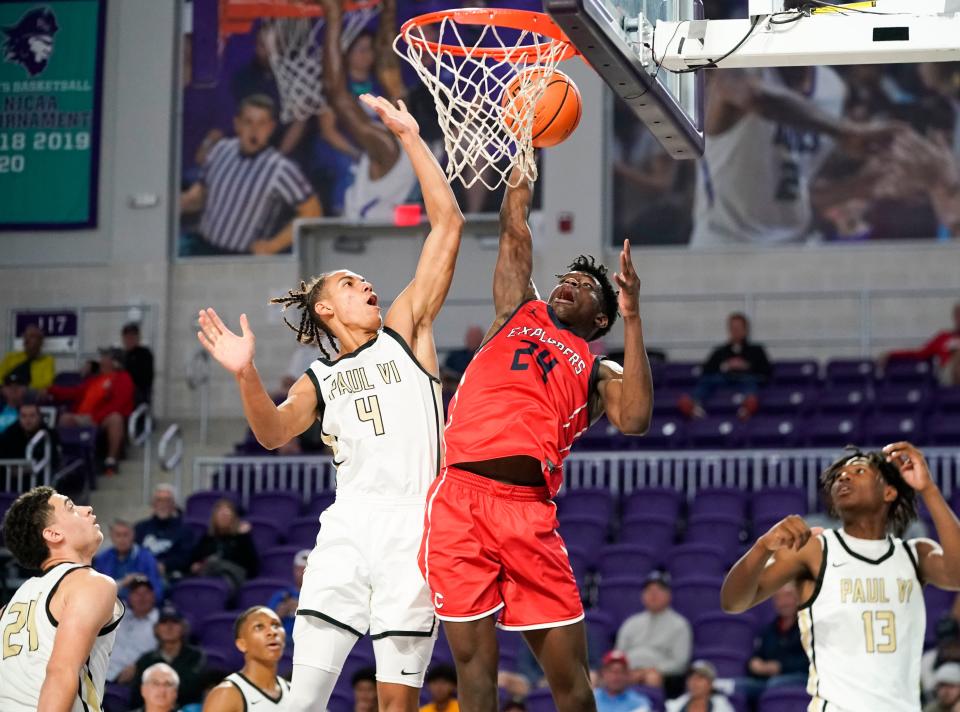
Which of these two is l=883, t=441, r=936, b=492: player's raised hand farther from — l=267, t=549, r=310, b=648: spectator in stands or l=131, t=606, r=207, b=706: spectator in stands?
l=131, t=606, r=207, b=706: spectator in stands

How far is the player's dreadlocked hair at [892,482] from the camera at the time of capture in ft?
18.8

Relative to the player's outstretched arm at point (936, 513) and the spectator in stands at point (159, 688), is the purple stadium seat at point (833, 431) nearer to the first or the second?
the spectator in stands at point (159, 688)

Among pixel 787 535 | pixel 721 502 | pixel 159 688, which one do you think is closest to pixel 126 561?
pixel 159 688

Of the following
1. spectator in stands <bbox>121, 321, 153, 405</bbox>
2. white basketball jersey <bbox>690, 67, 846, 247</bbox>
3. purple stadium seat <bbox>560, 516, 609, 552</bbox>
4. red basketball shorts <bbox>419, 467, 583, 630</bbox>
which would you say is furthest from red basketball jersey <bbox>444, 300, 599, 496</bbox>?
white basketball jersey <bbox>690, 67, 846, 247</bbox>

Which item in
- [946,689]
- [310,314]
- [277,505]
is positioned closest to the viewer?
[310,314]

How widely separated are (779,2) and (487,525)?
2.23 meters

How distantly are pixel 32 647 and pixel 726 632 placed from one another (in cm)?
576

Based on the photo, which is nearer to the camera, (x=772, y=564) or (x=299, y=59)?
(x=772, y=564)

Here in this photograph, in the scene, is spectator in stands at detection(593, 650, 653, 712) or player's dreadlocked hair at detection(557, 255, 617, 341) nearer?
player's dreadlocked hair at detection(557, 255, 617, 341)

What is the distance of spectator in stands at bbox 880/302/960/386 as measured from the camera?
44.7 ft

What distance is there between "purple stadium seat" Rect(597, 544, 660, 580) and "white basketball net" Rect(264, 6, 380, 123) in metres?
7.40

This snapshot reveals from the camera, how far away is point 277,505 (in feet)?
41.9

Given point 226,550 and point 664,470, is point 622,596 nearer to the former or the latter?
point 664,470

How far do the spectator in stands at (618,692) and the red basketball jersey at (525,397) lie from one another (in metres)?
3.81
